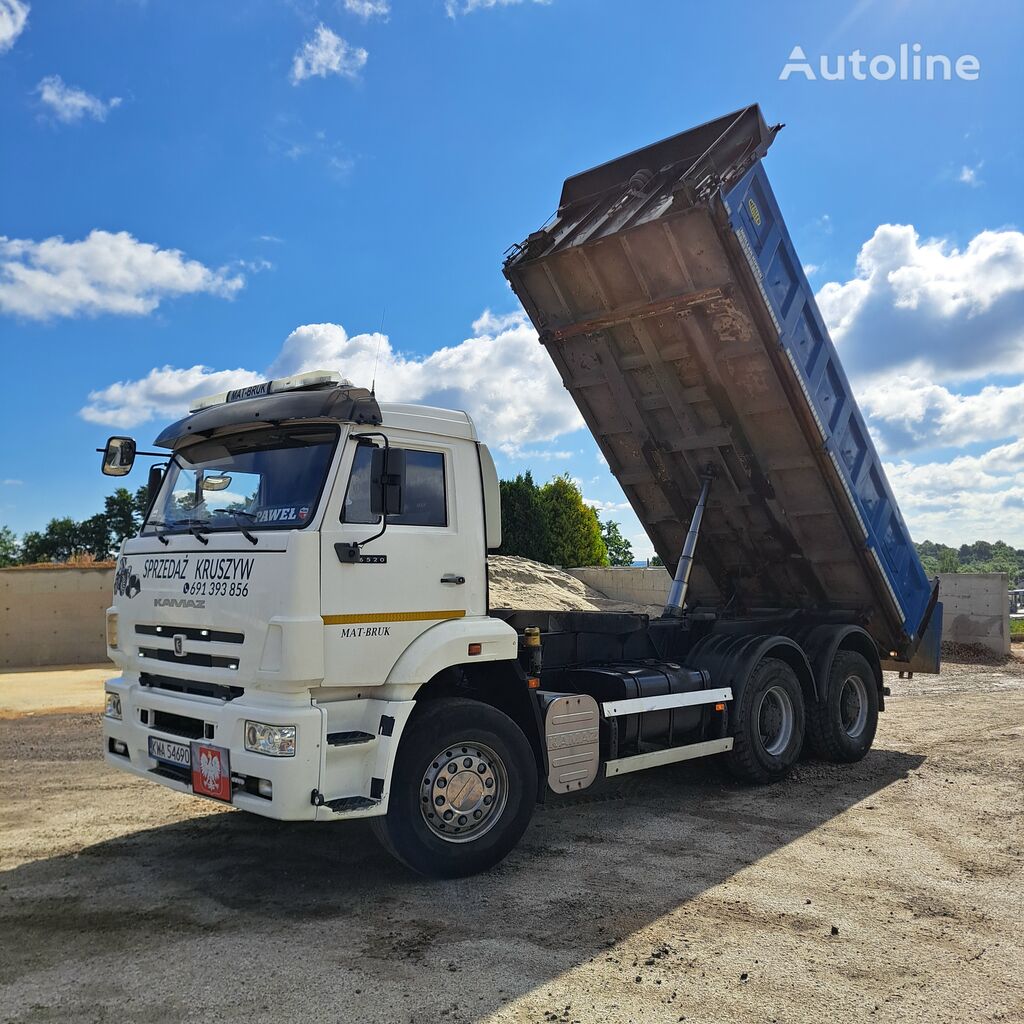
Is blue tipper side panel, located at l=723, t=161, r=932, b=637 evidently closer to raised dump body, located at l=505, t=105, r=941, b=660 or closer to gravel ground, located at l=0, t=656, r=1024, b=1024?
raised dump body, located at l=505, t=105, r=941, b=660

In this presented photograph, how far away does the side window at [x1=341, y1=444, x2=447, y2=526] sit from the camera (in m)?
5.02

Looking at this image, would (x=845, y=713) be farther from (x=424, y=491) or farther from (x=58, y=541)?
(x=58, y=541)

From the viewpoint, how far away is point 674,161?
744 centimetres

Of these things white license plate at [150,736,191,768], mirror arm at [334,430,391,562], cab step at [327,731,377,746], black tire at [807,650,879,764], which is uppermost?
mirror arm at [334,430,391,562]

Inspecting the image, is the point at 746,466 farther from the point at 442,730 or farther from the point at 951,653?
the point at 951,653

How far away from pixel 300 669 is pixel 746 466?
4.64 m

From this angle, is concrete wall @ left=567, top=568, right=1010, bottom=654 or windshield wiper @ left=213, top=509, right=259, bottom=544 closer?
windshield wiper @ left=213, top=509, right=259, bottom=544

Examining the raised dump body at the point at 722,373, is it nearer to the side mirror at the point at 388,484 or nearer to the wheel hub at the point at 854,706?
the wheel hub at the point at 854,706

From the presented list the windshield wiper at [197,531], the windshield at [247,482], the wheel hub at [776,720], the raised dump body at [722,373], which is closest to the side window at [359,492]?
the windshield at [247,482]

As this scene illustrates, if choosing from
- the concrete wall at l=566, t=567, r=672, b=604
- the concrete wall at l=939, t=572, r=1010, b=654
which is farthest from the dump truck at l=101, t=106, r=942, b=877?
the concrete wall at l=566, t=567, r=672, b=604

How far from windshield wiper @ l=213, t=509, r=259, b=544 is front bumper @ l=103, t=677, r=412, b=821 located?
814mm

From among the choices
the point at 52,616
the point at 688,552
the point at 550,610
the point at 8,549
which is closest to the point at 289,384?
the point at 550,610

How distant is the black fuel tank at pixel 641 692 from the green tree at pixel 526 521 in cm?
1681

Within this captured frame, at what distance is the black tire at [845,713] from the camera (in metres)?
8.11
